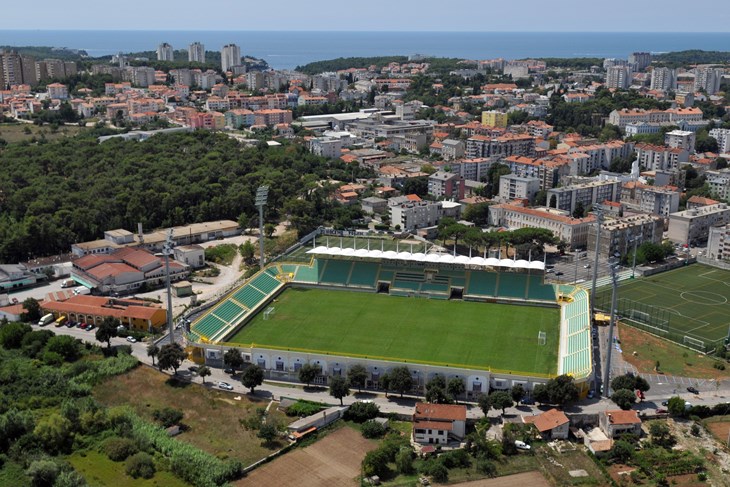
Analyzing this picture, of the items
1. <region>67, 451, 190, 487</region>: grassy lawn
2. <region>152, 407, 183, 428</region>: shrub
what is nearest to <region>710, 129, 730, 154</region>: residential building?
<region>152, 407, 183, 428</region>: shrub

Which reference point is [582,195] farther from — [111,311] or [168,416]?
[168,416]

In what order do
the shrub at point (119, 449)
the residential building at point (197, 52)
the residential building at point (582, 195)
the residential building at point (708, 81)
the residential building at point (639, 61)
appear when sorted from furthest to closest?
the residential building at point (197, 52) → the residential building at point (639, 61) → the residential building at point (708, 81) → the residential building at point (582, 195) → the shrub at point (119, 449)

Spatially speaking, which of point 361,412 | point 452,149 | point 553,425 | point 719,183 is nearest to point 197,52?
point 452,149

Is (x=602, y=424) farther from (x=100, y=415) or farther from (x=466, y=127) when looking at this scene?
(x=466, y=127)

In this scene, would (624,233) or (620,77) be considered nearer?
(624,233)

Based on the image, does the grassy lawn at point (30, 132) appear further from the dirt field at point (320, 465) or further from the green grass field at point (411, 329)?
the dirt field at point (320, 465)

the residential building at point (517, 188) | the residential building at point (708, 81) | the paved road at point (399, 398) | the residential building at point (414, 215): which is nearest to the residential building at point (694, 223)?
the residential building at point (517, 188)

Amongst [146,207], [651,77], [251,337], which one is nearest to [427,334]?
[251,337]

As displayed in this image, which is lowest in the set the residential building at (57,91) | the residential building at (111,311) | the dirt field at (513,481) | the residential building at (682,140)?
the dirt field at (513,481)
